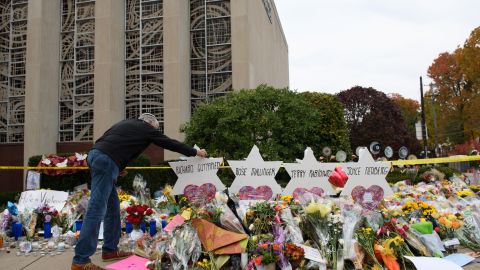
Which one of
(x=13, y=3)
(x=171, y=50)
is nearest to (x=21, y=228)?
(x=171, y=50)

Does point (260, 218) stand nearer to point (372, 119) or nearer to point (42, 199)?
point (42, 199)

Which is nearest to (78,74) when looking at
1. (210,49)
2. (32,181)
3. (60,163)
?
(210,49)

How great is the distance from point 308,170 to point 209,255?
275 centimetres

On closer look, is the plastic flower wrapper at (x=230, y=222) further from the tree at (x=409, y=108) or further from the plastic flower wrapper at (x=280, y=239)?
the tree at (x=409, y=108)

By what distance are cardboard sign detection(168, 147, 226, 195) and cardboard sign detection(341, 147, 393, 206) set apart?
76.1 inches

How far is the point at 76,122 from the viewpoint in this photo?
83.4 feet

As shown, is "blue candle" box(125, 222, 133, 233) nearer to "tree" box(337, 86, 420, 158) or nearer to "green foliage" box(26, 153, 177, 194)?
"green foliage" box(26, 153, 177, 194)

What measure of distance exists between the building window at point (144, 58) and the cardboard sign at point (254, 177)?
60.1ft

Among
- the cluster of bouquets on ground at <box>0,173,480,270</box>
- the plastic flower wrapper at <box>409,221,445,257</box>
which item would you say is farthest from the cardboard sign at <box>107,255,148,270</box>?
the plastic flower wrapper at <box>409,221,445,257</box>

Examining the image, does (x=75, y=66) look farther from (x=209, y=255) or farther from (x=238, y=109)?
(x=209, y=255)

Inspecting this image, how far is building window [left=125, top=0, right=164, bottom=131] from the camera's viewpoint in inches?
965

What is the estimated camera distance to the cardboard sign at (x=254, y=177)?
6.34 meters

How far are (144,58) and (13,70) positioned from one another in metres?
8.91

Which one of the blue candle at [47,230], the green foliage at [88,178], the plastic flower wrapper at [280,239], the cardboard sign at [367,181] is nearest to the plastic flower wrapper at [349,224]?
the plastic flower wrapper at [280,239]
